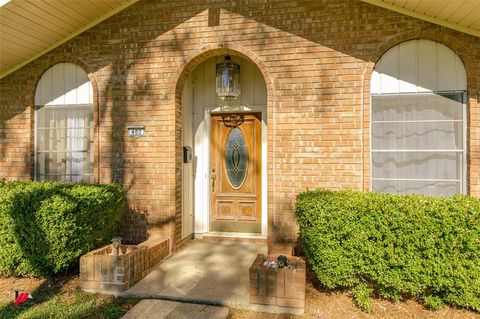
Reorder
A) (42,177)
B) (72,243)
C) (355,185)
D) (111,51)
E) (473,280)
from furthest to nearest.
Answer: (42,177) < (111,51) < (355,185) < (72,243) < (473,280)

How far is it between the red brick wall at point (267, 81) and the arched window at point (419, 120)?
5.8 inches

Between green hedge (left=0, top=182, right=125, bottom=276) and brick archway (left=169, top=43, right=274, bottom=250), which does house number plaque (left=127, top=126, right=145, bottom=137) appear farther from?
green hedge (left=0, top=182, right=125, bottom=276)

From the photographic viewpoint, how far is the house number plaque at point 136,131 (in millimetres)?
5508

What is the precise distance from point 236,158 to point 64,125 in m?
3.03

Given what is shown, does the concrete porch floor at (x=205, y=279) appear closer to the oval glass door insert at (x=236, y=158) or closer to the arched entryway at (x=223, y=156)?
the arched entryway at (x=223, y=156)

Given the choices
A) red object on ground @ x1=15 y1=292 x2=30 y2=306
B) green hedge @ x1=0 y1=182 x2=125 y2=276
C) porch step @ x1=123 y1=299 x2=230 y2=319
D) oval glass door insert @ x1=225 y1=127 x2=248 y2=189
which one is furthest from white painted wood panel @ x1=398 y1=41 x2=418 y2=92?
red object on ground @ x1=15 y1=292 x2=30 y2=306

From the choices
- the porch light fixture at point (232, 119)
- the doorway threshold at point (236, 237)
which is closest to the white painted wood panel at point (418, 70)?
the porch light fixture at point (232, 119)

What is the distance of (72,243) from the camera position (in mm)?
4398

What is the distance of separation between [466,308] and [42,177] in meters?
6.46

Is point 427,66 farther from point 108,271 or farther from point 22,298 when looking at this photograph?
point 22,298

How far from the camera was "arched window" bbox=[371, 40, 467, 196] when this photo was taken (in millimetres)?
4676

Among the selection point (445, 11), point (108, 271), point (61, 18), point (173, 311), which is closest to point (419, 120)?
point (445, 11)

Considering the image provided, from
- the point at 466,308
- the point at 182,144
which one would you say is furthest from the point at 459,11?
the point at 182,144

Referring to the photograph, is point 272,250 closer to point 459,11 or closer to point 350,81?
point 350,81
